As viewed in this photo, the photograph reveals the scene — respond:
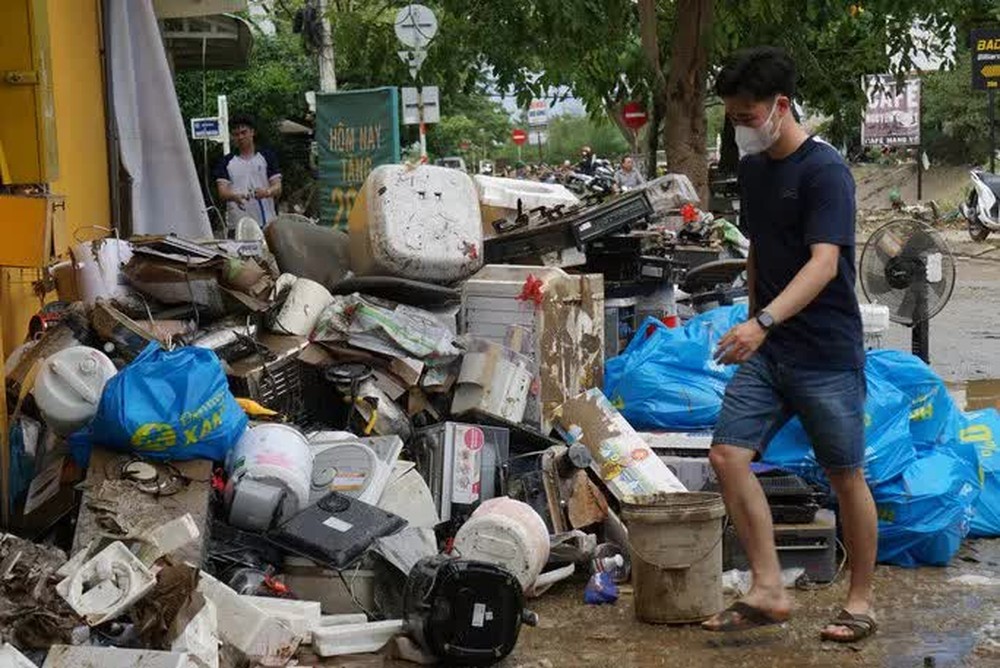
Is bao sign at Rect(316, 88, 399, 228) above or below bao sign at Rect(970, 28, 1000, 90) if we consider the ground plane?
below

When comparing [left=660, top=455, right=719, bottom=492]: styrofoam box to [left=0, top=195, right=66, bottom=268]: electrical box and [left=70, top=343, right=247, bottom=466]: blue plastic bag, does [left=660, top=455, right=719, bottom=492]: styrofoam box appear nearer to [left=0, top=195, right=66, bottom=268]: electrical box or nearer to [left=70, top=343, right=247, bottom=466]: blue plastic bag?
[left=70, top=343, right=247, bottom=466]: blue plastic bag

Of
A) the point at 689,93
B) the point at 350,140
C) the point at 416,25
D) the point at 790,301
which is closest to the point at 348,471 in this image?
the point at 790,301

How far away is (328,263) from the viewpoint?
26.3 feet

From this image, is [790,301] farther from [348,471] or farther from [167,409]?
[167,409]

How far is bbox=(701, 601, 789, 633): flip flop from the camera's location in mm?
4770

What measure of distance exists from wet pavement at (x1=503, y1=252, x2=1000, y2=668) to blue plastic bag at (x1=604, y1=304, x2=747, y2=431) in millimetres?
1207

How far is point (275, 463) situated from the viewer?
5.40 meters

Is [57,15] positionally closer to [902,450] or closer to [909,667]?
[902,450]

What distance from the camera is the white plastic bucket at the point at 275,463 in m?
5.37

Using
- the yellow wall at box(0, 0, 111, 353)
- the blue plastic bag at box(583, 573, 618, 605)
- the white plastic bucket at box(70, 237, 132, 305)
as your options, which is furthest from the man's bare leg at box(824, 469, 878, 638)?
the yellow wall at box(0, 0, 111, 353)

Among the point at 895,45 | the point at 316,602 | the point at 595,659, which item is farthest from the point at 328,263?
the point at 895,45

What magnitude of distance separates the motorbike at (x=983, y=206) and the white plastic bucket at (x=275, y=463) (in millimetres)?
19600

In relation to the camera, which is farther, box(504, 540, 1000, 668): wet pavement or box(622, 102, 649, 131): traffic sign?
box(622, 102, 649, 131): traffic sign

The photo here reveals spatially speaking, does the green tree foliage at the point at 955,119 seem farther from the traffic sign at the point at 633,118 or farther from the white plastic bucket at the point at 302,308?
the white plastic bucket at the point at 302,308
